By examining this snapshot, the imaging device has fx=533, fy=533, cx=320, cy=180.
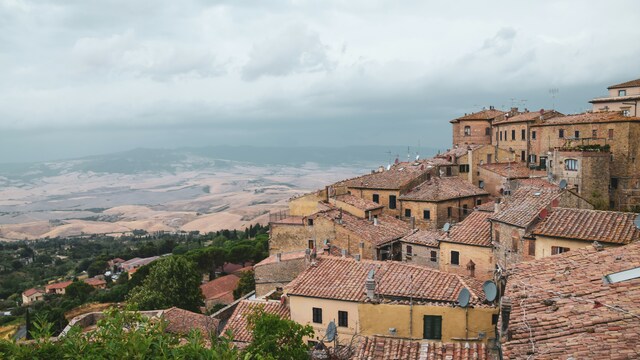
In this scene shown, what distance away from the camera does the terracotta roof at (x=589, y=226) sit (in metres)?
22.0

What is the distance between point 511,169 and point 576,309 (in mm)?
38322

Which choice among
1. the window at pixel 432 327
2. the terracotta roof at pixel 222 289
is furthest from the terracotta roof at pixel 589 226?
the terracotta roof at pixel 222 289

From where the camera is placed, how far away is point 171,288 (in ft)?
155

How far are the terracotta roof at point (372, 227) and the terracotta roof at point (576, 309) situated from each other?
2035 cm

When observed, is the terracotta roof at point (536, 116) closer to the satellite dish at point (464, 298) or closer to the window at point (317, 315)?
the satellite dish at point (464, 298)

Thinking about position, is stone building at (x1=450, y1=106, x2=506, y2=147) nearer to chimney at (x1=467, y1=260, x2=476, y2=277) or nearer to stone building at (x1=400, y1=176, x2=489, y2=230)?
stone building at (x1=400, y1=176, x2=489, y2=230)

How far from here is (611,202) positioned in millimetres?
39688

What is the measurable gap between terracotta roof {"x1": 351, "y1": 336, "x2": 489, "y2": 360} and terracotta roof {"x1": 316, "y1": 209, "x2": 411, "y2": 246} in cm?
2153

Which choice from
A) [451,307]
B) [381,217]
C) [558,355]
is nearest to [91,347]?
[558,355]

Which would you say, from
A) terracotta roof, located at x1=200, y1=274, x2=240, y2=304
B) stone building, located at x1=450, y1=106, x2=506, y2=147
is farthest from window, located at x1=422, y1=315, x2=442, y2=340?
stone building, located at x1=450, y1=106, x2=506, y2=147

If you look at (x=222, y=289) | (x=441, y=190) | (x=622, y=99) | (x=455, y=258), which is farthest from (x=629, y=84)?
(x=222, y=289)

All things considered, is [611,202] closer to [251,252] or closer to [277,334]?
[277,334]

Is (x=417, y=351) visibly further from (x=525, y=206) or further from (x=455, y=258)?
(x=455, y=258)

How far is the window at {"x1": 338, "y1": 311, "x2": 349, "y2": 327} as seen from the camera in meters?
24.2
